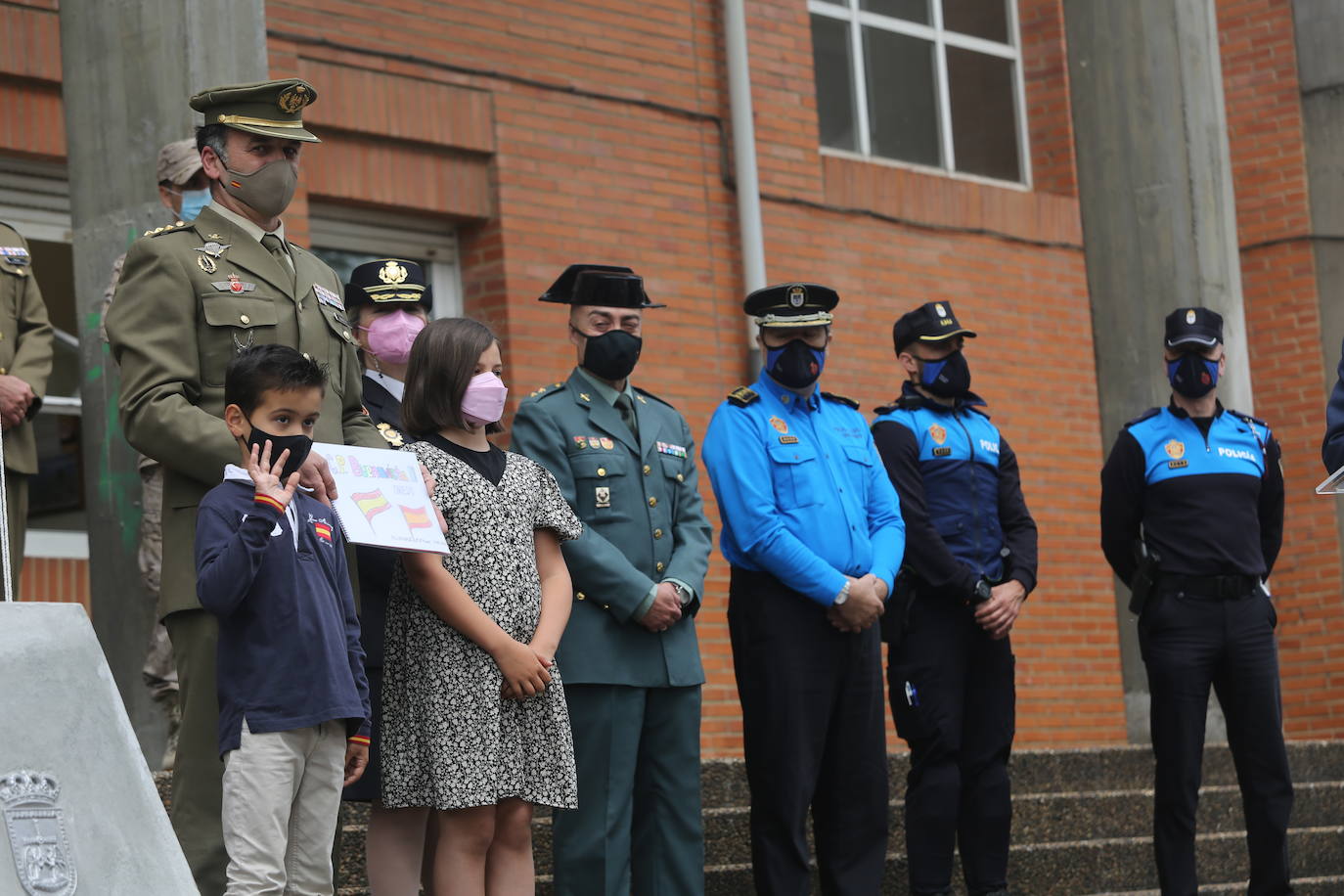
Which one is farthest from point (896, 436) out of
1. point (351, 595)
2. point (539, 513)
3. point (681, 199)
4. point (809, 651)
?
point (681, 199)

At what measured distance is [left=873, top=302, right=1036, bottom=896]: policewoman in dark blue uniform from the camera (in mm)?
6449

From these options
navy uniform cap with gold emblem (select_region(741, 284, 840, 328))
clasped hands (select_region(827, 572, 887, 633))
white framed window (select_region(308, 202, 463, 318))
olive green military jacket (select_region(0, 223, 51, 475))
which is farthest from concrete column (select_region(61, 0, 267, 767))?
white framed window (select_region(308, 202, 463, 318))

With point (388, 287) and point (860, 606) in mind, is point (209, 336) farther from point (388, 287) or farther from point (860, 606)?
point (860, 606)

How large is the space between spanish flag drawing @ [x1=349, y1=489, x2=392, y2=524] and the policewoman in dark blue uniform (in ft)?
7.76

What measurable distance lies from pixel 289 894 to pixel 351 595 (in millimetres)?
678

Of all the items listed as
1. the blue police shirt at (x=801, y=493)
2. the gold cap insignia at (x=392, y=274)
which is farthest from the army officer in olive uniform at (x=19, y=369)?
the blue police shirt at (x=801, y=493)

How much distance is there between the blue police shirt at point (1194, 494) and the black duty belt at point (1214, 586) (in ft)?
0.07

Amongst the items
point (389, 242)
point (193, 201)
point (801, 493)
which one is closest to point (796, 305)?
point (801, 493)

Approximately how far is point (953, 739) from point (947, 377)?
4.16ft

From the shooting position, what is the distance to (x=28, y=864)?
3.49 m

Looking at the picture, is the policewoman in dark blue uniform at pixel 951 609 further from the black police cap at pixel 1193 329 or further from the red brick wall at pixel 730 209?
the red brick wall at pixel 730 209

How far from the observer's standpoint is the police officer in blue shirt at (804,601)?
19.9ft

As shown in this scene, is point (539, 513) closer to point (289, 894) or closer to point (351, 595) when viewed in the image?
point (351, 595)

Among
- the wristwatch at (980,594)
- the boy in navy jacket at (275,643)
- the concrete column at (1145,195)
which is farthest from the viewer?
the concrete column at (1145,195)
